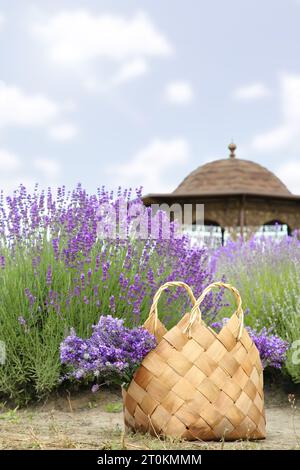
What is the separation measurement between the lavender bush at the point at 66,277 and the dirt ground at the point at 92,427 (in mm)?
217

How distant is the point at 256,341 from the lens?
415cm

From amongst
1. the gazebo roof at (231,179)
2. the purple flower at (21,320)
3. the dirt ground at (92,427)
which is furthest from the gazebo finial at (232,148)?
the purple flower at (21,320)

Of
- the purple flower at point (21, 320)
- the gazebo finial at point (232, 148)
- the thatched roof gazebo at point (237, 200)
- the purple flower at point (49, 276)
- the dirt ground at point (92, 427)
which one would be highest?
the gazebo finial at point (232, 148)

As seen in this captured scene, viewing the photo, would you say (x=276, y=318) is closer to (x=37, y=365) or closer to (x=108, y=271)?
(x=108, y=271)

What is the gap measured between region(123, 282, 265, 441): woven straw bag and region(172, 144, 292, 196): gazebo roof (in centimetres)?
1586

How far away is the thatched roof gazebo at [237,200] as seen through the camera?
16.9 meters

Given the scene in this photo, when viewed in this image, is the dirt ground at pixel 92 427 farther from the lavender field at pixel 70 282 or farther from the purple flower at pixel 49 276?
the purple flower at pixel 49 276

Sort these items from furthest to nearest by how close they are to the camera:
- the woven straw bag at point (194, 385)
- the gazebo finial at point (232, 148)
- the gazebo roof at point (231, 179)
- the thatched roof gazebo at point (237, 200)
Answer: the gazebo finial at point (232, 148) < the gazebo roof at point (231, 179) < the thatched roof gazebo at point (237, 200) < the woven straw bag at point (194, 385)

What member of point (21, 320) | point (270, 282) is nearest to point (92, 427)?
point (21, 320)

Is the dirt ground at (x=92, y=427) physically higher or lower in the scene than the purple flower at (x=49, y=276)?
lower

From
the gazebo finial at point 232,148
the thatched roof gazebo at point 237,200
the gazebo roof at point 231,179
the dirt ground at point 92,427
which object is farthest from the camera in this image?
the gazebo finial at point 232,148

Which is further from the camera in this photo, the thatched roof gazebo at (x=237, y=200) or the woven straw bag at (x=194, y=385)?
the thatched roof gazebo at (x=237, y=200)
